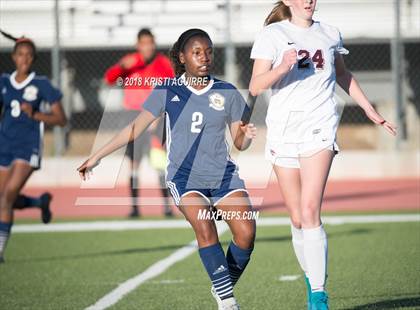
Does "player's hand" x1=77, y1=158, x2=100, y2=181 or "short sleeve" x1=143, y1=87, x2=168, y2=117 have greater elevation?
"short sleeve" x1=143, y1=87, x2=168, y2=117

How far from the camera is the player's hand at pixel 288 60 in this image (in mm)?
5484

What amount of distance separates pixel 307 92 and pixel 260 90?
1.12 ft

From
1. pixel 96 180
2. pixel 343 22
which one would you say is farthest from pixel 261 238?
pixel 343 22

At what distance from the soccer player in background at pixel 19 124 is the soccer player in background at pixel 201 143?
3.16 metres

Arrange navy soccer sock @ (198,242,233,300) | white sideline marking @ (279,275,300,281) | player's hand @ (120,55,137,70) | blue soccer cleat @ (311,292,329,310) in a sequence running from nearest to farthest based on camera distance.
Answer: blue soccer cleat @ (311,292,329,310) → navy soccer sock @ (198,242,233,300) → white sideline marking @ (279,275,300,281) → player's hand @ (120,55,137,70)

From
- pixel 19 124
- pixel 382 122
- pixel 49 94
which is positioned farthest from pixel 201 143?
pixel 19 124

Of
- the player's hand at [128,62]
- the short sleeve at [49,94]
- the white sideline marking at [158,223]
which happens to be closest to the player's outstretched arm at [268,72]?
the short sleeve at [49,94]

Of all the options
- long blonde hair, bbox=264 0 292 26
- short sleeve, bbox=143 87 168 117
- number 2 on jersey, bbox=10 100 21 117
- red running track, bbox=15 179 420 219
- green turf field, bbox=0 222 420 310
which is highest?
long blonde hair, bbox=264 0 292 26

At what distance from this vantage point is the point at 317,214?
5.79 meters

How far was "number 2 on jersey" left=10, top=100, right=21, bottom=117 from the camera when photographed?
927 cm

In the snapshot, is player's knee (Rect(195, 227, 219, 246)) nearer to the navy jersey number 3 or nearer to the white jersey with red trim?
the white jersey with red trim

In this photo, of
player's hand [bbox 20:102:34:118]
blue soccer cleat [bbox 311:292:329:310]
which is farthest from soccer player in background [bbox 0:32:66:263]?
blue soccer cleat [bbox 311:292:329:310]

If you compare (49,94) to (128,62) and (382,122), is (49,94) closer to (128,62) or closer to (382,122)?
(128,62)

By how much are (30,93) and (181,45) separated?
11.4ft
